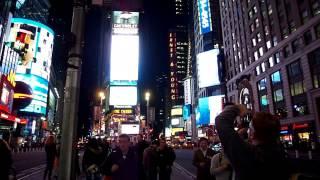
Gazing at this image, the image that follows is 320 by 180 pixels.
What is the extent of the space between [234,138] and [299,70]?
49.8 metres

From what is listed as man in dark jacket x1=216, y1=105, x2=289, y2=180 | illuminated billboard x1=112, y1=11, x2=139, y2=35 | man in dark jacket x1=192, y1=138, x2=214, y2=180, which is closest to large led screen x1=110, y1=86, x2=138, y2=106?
illuminated billboard x1=112, y1=11, x2=139, y2=35

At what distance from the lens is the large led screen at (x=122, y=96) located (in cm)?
5994

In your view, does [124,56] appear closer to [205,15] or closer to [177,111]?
[205,15]

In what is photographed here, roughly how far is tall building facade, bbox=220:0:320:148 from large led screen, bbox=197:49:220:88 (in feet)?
26.6

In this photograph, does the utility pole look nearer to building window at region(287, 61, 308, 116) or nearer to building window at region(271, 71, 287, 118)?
building window at region(287, 61, 308, 116)

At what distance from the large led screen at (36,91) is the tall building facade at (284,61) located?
62.3m

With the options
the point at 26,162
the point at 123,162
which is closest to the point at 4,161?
the point at 123,162

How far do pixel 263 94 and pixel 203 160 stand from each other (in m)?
56.8

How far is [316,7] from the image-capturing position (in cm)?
4241

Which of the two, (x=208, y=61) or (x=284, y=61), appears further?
(x=208, y=61)

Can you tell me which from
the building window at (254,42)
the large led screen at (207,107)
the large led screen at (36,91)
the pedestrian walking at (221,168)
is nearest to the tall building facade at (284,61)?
the building window at (254,42)

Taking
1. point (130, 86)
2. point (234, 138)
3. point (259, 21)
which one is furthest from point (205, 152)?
point (259, 21)

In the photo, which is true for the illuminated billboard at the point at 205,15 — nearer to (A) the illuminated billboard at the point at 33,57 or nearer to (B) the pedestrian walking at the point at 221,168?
(A) the illuminated billboard at the point at 33,57

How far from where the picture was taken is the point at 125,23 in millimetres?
63469
